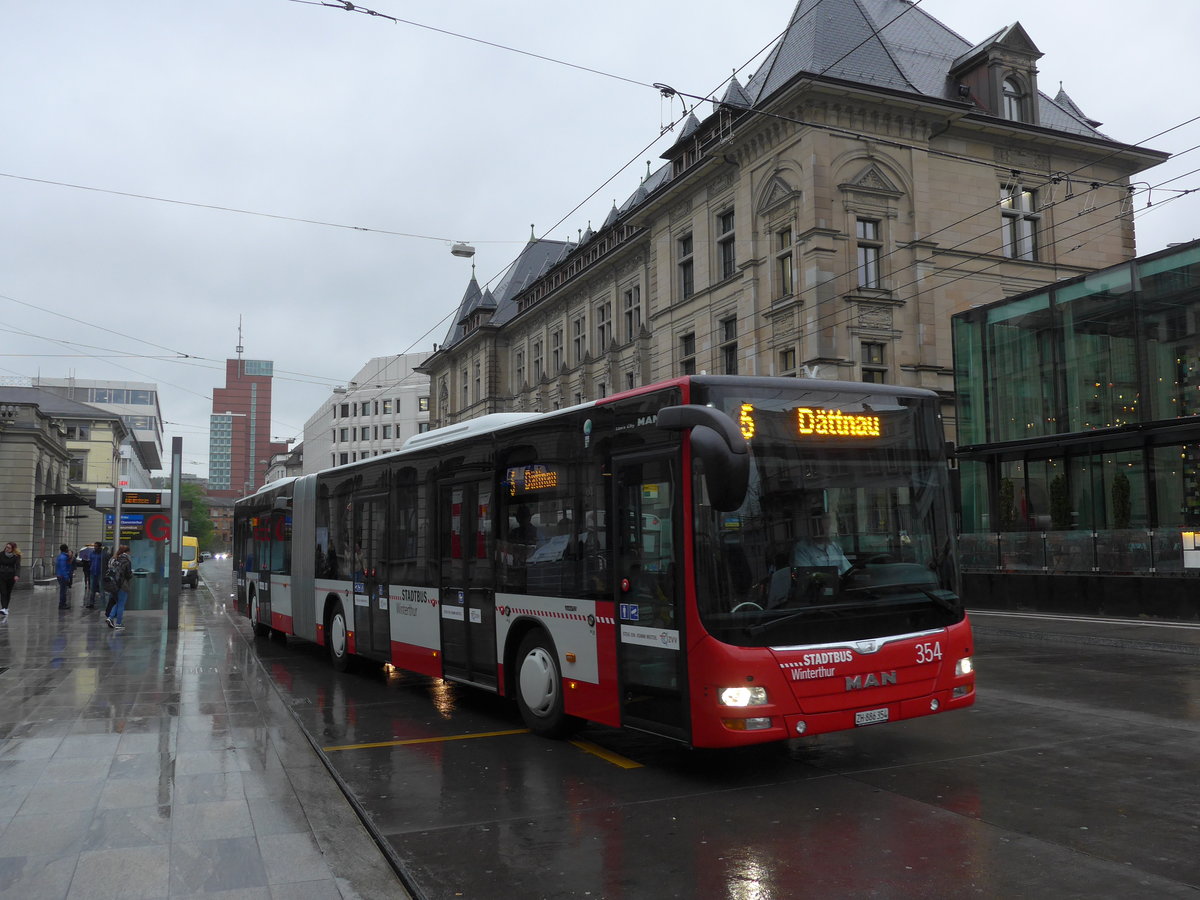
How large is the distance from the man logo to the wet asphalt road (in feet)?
2.18

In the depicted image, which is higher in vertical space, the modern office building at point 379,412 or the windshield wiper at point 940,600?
the modern office building at point 379,412

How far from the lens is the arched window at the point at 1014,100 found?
37.7 metres

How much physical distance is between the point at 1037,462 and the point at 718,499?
954 inches

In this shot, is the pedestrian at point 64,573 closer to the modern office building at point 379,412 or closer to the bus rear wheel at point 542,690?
the bus rear wheel at point 542,690

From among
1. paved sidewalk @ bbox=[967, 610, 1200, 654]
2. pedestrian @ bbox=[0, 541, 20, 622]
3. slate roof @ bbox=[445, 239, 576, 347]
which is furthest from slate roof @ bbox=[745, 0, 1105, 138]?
slate roof @ bbox=[445, 239, 576, 347]

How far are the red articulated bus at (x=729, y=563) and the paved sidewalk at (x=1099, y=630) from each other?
9.43 meters

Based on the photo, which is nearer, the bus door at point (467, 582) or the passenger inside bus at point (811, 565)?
the passenger inside bus at point (811, 565)

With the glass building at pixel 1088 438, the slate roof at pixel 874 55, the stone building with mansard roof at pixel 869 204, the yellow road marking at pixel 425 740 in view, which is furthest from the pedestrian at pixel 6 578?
the slate roof at pixel 874 55

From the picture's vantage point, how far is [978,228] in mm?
36719

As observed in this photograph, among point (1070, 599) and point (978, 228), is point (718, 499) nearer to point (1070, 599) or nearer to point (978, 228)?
point (1070, 599)

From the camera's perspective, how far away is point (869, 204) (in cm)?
3406

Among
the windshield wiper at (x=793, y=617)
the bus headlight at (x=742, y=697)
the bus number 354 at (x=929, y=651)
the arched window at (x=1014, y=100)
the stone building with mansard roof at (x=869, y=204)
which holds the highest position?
the arched window at (x=1014, y=100)

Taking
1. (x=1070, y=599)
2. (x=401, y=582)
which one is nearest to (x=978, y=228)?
(x=1070, y=599)

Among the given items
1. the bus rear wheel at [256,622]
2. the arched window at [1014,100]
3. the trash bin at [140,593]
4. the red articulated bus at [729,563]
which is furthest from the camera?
the arched window at [1014,100]
